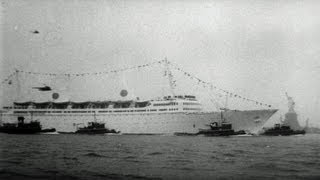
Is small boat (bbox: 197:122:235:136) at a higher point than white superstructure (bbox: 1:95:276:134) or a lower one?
lower

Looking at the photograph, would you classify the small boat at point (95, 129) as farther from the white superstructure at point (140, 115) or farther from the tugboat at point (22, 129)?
the tugboat at point (22, 129)

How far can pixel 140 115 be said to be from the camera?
6284cm

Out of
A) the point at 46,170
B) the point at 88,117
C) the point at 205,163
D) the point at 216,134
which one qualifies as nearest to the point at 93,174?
the point at 46,170

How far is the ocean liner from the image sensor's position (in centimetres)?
5831

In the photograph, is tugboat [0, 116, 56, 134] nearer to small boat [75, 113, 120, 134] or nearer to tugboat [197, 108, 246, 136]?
small boat [75, 113, 120, 134]

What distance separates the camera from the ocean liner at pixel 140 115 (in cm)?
5831

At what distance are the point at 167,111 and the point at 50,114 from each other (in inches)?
868

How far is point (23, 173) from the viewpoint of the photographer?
1795 cm

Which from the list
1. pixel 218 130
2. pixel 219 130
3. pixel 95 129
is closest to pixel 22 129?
pixel 95 129

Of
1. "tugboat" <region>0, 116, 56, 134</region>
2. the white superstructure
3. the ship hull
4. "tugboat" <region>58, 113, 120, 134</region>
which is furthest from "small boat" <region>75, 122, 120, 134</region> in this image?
"tugboat" <region>0, 116, 56, 134</region>

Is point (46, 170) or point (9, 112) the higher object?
point (9, 112)

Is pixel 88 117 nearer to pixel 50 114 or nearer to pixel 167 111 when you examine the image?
pixel 50 114

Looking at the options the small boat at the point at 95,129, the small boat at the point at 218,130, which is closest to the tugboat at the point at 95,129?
the small boat at the point at 95,129

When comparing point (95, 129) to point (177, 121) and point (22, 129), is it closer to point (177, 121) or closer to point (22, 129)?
point (22, 129)
